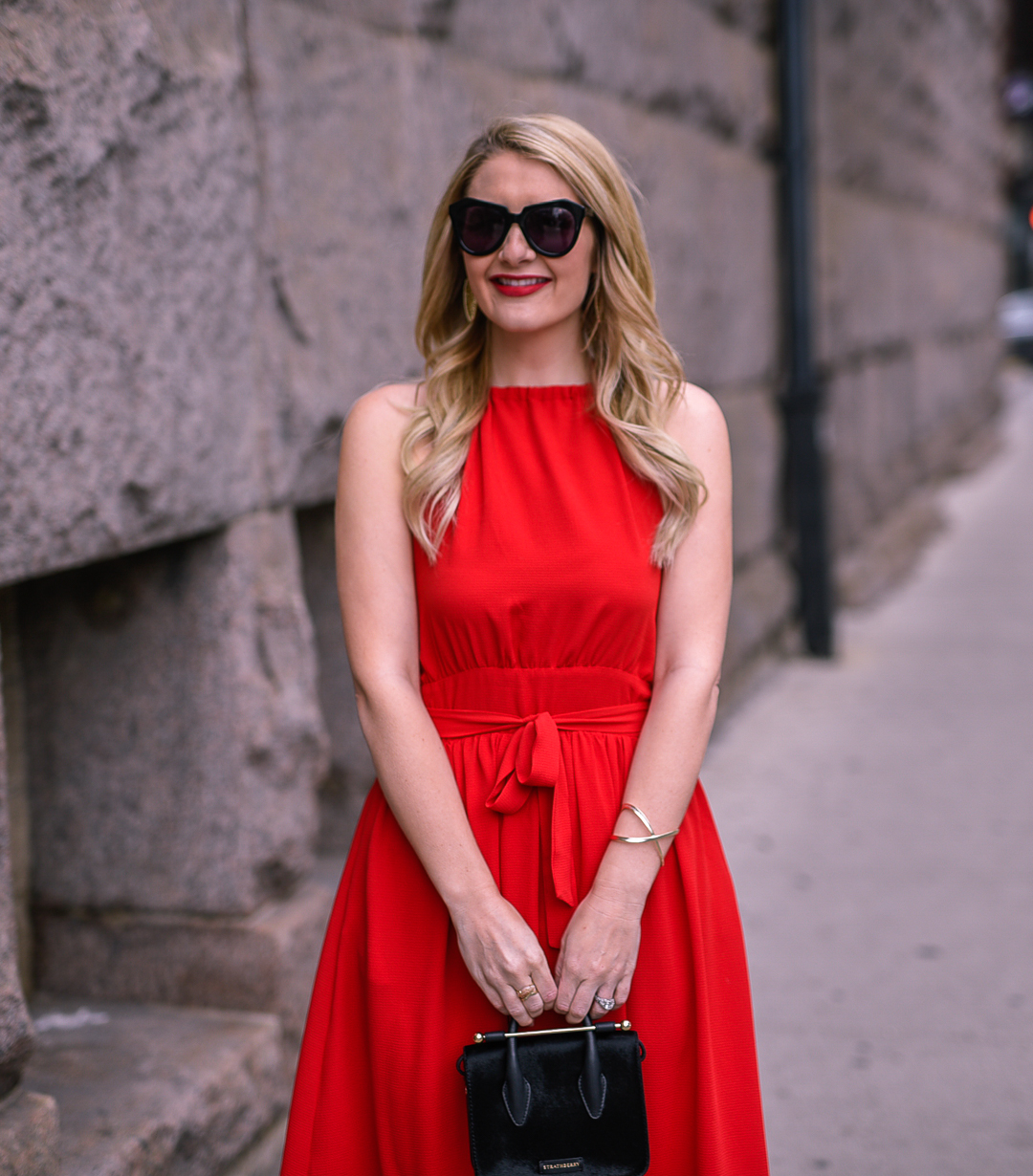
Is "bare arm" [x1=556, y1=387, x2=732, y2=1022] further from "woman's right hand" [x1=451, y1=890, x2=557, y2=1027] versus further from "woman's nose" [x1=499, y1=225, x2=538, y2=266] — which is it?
"woman's nose" [x1=499, y1=225, x2=538, y2=266]

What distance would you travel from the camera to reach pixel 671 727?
191 cm

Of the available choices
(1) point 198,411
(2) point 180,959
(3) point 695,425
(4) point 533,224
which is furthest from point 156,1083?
(4) point 533,224

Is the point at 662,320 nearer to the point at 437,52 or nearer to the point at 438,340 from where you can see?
the point at 437,52

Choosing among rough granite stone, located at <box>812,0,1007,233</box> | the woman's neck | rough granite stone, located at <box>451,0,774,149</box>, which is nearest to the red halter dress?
the woman's neck

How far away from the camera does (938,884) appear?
4137mm

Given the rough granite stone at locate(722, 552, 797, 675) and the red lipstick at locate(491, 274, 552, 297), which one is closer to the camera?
the red lipstick at locate(491, 274, 552, 297)

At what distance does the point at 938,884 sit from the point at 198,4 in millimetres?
3020

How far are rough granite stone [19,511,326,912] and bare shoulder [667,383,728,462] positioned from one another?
1.04m

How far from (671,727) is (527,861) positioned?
0.85 feet

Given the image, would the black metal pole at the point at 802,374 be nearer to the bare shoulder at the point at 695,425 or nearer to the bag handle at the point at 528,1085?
the bare shoulder at the point at 695,425

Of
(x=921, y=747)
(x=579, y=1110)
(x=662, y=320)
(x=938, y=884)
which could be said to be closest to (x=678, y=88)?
(x=662, y=320)

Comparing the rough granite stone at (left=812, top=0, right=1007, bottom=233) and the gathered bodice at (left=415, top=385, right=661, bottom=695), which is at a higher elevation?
the rough granite stone at (left=812, top=0, right=1007, bottom=233)

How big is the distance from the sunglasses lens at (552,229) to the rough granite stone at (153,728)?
3.41 feet

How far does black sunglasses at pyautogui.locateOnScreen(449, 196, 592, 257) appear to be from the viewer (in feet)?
6.30
